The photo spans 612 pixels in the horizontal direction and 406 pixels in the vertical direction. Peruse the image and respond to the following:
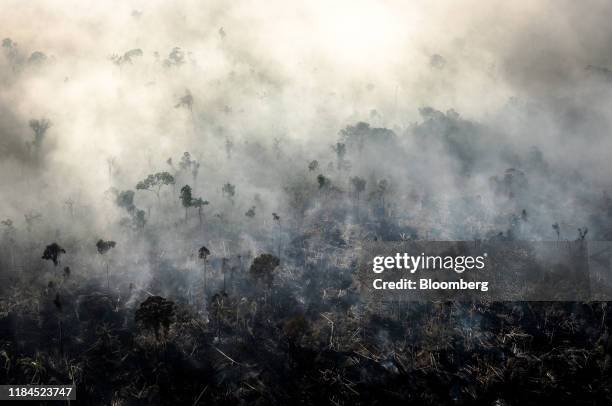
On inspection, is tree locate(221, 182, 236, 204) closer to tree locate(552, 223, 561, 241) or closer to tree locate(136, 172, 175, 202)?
tree locate(136, 172, 175, 202)

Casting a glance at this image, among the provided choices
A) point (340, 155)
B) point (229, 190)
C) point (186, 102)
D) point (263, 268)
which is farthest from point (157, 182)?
point (186, 102)

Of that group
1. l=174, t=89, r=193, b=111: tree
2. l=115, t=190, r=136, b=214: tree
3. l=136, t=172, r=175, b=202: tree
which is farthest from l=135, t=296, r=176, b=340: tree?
l=174, t=89, r=193, b=111: tree

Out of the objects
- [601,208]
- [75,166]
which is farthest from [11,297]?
[601,208]

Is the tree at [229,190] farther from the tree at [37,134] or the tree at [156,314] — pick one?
the tree at [37,134]

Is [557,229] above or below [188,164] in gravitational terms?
below

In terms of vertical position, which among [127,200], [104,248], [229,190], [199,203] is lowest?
[104,248]

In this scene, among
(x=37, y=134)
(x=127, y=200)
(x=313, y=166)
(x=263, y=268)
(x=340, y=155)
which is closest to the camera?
(x=263, y=268)

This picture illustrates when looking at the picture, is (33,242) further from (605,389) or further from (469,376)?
(605,389)

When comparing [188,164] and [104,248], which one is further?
[188,164]

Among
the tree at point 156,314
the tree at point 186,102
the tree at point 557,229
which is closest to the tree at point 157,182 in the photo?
the tree at point 156,314

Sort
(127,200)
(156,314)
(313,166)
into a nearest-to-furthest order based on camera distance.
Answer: (156,314)
(127,200)
(313,166)

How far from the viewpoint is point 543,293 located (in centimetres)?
9906

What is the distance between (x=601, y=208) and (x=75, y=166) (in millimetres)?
157476

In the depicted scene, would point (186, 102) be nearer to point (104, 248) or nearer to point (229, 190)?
point (229, 190)
